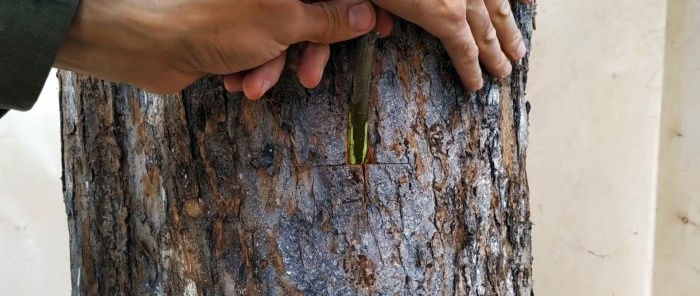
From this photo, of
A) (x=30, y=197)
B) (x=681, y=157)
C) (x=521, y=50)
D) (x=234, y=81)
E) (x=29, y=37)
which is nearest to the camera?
(x=29, y=37)

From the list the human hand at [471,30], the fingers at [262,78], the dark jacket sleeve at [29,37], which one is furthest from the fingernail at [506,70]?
the dark jacket sleeve at [29,37]

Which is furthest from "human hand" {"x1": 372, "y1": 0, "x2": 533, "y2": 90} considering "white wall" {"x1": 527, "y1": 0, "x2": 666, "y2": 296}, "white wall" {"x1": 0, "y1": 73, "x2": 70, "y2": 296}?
"white wall" {"x1": 0, "y1": 73, "x2": 70, "y2": 296}

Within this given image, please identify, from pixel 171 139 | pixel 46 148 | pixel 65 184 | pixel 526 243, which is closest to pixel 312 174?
pixel 171 139

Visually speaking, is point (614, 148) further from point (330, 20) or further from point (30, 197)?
point (30, 197)

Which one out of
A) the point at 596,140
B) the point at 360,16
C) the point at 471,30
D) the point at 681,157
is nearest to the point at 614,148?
the point at 596,140

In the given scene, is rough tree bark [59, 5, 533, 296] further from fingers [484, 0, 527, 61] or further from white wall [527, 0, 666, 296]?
white wall [527, 0, 666, 296]

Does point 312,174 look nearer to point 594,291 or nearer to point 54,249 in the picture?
point 594,291

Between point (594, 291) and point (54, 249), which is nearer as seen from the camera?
point (594, 291)
